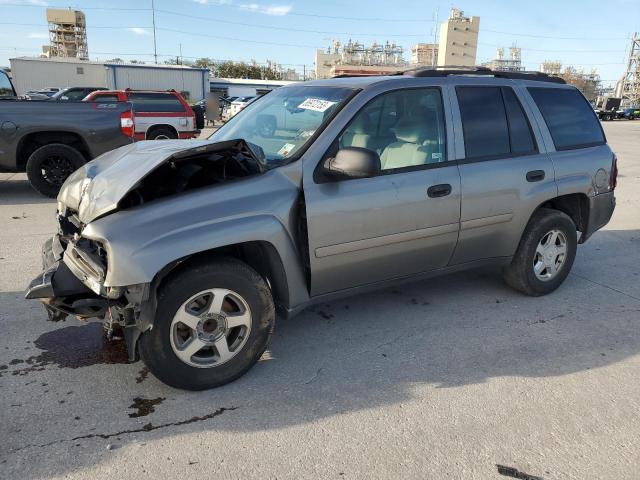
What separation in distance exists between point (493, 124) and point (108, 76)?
141 feet

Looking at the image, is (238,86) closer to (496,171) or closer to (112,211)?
(496,171)

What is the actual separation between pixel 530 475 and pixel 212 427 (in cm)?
160

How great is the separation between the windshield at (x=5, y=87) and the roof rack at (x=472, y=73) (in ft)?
26.1

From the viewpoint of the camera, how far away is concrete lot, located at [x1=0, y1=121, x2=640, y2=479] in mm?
2498

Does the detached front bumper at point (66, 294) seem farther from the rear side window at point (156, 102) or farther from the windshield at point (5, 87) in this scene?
the rear side window at point (156, 102)

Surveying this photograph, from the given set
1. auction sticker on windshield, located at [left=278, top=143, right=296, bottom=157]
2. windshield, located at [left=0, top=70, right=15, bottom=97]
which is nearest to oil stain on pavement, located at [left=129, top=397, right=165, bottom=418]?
auction sticker on windshield, located at [left=278, top=143, right=296, bottom=157]

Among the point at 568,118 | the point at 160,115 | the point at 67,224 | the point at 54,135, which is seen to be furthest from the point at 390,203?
the point at 160,115

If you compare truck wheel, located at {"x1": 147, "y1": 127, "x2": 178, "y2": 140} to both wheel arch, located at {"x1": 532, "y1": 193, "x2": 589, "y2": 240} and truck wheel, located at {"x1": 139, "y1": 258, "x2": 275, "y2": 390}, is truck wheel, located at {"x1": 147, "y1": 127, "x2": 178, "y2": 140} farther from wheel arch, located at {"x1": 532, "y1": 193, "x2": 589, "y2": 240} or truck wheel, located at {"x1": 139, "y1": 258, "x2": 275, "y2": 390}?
truck wheel, located at {"x1": 139, "y1": 258, "x2": 275, "y2": 390}

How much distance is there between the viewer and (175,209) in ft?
9.39

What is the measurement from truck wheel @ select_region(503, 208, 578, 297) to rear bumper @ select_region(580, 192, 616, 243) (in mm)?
276

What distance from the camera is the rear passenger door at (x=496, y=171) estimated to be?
391 cm

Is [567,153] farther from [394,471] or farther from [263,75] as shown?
[263,75]

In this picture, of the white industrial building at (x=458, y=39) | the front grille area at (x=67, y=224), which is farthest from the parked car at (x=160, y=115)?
the white industrial building at (x=458, y=39)

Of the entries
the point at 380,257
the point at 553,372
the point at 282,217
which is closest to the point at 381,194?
the point at 380,257
